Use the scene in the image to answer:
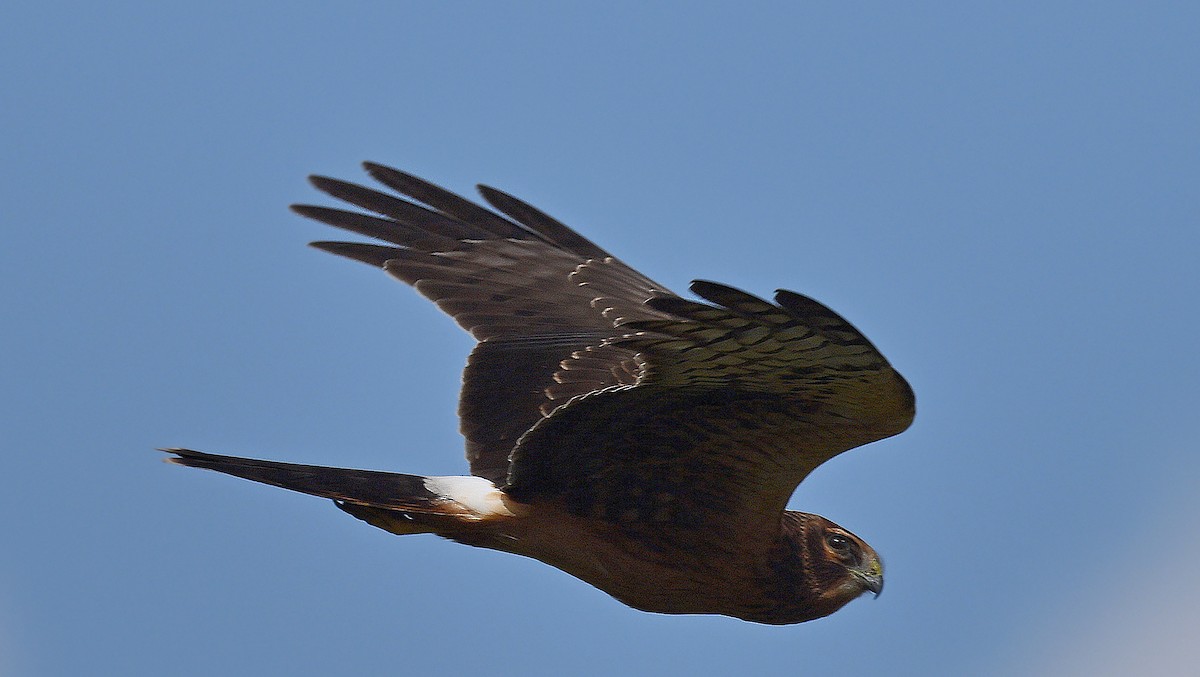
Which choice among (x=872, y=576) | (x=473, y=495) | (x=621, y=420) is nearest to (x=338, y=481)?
(x=473, y=495)

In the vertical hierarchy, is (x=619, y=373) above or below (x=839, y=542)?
above

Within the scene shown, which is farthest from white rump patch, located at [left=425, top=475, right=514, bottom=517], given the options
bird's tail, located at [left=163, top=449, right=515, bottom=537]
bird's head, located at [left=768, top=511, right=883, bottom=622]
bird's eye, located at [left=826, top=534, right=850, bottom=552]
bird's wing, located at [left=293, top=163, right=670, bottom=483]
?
bird's eye, located at [left=826, top=534, right=850, bottom=552]

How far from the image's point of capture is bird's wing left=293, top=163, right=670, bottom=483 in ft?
21.2

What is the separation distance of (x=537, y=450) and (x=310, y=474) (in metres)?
0.88

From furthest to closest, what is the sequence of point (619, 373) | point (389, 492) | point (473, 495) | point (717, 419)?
point (619, 373), point (473, 495), point (389, 492), point (717, 419)

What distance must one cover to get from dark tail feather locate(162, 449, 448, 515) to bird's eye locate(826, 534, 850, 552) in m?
1.61

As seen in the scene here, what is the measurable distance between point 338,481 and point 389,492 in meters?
0.24

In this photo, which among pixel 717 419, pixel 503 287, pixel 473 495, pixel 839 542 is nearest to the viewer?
pixel 717 419

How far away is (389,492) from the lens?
5684mm

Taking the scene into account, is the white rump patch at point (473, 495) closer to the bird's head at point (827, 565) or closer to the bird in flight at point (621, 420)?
the bird in flight at point (621, 420)

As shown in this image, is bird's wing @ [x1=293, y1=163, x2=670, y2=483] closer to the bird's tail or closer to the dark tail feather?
the bird's tail

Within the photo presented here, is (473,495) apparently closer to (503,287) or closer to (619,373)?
(619,373)

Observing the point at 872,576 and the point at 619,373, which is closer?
the point at 872,576

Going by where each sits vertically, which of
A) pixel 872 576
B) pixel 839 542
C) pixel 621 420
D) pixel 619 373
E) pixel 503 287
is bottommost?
pixel 872 576
